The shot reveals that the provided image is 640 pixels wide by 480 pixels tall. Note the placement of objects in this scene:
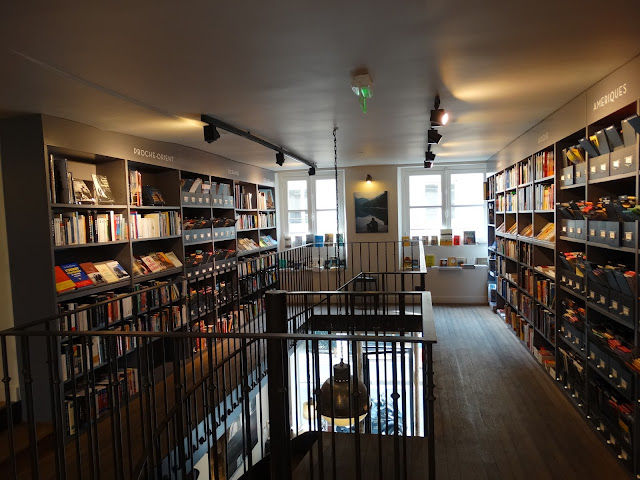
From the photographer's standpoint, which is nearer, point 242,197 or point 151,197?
point 151,197

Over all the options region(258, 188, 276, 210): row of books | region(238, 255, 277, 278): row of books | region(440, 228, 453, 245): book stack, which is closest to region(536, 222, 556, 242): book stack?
region(238, 255, 277, 278): row of books

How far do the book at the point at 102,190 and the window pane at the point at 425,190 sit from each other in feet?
20.0

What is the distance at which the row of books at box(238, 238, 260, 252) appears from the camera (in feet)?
24.8

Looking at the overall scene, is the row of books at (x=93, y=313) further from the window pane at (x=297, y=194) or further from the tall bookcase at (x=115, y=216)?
Answer: the window pane at (x=297, y=194)

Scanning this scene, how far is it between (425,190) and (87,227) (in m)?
6.65

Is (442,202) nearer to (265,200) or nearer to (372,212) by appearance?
(372,212)

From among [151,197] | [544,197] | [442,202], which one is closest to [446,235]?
[442,202]

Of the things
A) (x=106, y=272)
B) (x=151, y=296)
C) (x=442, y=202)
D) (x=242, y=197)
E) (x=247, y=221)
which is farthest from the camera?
(x=442, y=202)

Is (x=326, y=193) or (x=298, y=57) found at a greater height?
(x=298, y=57)

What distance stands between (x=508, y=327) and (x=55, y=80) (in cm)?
658

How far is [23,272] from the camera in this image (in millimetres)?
3855

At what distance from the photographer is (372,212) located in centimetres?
898

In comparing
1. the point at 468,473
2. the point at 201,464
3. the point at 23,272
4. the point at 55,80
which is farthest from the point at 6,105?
the point at 201,464

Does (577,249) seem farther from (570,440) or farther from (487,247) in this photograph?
(487,247)
